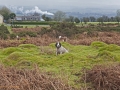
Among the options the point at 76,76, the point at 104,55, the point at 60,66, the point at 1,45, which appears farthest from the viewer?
the point at 1,45

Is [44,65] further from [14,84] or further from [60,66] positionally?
[14,84]

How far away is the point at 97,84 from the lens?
21.5 ft

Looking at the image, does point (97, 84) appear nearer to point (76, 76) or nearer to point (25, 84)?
point (76, 76)

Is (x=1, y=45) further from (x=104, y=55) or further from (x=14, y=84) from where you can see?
(x=14, y=84)

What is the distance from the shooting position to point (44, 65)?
32.3ft

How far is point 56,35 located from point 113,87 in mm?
23970

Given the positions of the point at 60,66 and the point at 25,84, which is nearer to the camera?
the point at 25,84

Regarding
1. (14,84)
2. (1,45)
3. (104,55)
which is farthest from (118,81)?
(1,45)

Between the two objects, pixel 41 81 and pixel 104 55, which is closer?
pixel 41 81

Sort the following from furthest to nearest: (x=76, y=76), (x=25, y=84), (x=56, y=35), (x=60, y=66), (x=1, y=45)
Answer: (x=56, y=35), (x=1, y=45), (x=60, y=66), (x=76, y=76), (x=25, y=84)

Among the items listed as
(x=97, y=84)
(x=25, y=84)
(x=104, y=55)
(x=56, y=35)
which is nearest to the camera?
(x=25, y=84)

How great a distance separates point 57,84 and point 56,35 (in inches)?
946

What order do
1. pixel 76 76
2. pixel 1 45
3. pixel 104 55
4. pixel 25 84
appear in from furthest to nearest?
1. pixel 1 45
2. pixel 104 55
3. pixel 76 76
4. pixel 25 84

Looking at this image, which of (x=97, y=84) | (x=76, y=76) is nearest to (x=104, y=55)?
(x=76, y=76)
